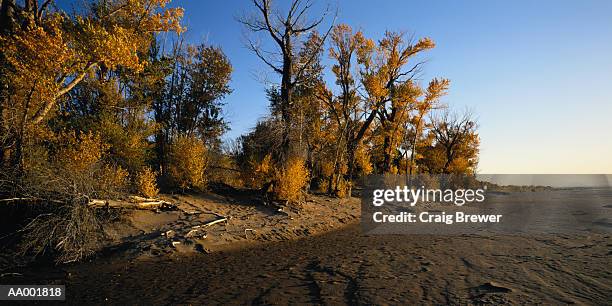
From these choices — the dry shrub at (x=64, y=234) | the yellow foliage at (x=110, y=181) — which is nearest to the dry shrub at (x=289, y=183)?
the yellow foliage at (x=110, y=181)

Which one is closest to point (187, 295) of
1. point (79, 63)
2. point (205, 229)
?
point (205, 229)

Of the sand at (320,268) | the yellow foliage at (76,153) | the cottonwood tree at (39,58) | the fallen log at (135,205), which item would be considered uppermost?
the cottonwood tree at (39,58)

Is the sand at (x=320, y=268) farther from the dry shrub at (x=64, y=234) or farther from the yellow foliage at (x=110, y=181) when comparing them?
the yellow foliage at (x=110, y=181)

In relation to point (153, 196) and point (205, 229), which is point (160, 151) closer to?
point (153, 196)

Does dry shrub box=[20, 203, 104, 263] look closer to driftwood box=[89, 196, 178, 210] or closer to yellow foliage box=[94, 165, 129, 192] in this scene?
driftwood box=[89, 196, 178, 210]

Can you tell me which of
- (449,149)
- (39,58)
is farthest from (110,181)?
(449,149)

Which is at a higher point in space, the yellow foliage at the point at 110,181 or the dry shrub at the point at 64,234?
the yellow foliage at the point at 110,181

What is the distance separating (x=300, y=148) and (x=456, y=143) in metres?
28.7

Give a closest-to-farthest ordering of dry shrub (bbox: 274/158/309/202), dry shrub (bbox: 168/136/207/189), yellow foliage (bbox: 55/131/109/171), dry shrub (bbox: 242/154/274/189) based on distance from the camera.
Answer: yellow foliage (bbox: 55/131/109/171)
dry shrub (bbox: 168/136/207/189)
dry shrub (bbox: 274/158/309/202)
dry shrub (bbox: 242/154/274/189)

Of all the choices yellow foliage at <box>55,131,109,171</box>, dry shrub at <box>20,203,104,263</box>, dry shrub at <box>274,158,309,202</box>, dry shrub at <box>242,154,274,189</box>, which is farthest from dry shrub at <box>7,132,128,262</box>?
dry shrub at <box>242,154,274,189</box>

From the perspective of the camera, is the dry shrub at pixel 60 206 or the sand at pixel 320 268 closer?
the sand at pixel 320 268

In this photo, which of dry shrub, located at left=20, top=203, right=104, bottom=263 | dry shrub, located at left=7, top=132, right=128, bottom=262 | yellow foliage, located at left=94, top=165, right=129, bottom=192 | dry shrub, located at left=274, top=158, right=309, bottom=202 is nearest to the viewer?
dry shrub, located at left=20, top=203, right=104, bottom=263

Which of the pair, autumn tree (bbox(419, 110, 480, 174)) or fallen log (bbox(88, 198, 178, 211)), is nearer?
fallen log (bbox(88, 198, 178, 211))

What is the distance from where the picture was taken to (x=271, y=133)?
19422mm
